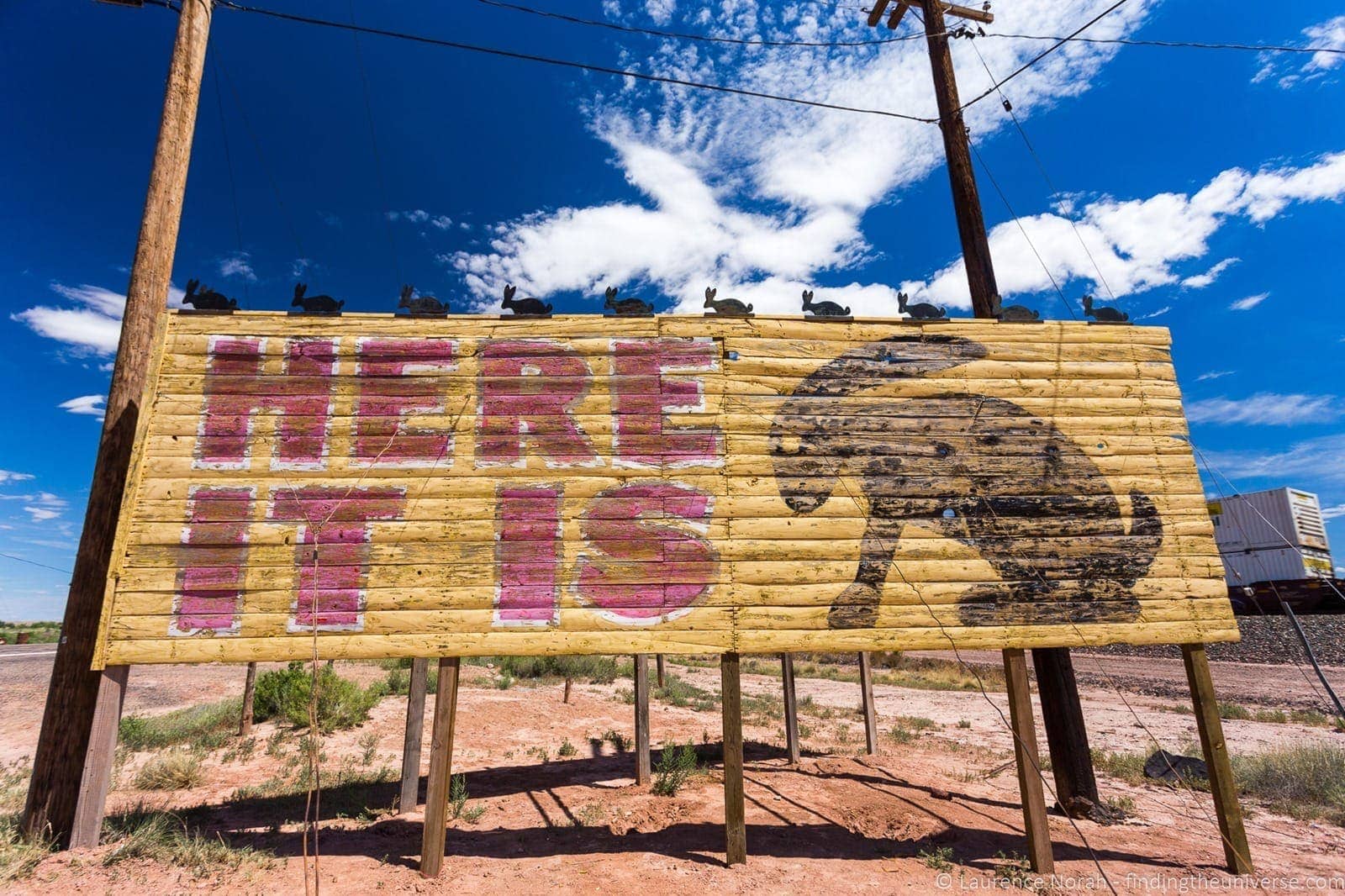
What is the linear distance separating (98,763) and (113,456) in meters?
3.28

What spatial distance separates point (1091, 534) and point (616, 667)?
18405 millimetres

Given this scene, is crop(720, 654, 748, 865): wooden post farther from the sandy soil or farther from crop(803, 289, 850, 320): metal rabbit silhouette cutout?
crop(803, 289, 850, 320): metal rabbit silhouette cutout

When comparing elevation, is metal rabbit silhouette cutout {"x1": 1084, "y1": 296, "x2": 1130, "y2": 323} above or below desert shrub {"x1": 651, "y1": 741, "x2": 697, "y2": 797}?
above

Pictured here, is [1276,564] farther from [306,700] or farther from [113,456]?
→ [113,456]

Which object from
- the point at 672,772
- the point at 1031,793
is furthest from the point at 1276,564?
the point at 672,772

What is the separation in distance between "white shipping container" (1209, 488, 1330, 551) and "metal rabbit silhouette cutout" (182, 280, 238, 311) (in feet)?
137

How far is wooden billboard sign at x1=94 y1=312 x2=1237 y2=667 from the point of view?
619cm

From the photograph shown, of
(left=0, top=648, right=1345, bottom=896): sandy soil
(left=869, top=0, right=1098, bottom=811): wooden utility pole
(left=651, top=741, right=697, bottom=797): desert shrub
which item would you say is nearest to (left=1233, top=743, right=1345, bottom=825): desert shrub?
(left=0, top=648, right=1345, bottom=896): sandy soil

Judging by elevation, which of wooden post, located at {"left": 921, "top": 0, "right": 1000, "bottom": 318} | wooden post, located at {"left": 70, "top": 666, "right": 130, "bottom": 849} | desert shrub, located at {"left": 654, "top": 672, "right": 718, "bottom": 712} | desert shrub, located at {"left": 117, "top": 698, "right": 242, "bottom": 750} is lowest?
desert shrub, located at {"left": 654, "top": 672, "right": 718, "bottom": 712}

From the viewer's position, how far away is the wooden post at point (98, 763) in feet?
19.3

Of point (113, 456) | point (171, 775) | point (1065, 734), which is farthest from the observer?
point (171, 775)

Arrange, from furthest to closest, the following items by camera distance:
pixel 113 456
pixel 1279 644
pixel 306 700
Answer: pixel 1279 644 < pixel 306 700 < pixel 113 456

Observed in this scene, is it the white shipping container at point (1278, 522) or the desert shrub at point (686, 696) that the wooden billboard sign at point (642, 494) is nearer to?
the desert shrub at point (686, 696)

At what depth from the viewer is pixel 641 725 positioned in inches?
381
